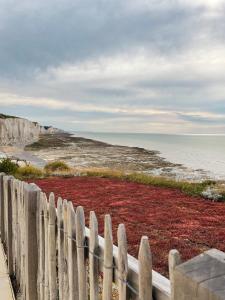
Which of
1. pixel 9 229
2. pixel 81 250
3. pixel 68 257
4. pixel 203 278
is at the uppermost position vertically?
pixel 203 278

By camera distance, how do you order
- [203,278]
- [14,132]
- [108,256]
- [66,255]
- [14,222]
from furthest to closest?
1. [14,132]
2. [14,222]
3. [66,255]
4. [108,256]
5. [203,278]

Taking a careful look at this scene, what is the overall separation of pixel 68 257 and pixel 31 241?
1.42 metres

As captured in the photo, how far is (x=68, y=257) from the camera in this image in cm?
312

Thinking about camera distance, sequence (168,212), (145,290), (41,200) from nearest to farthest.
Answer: (145,290) < (41,200) < (168,212)

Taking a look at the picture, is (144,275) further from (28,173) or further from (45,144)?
(45,144)

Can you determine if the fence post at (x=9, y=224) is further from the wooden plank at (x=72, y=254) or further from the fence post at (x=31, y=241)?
the wooden plank at (x=72, y=254)

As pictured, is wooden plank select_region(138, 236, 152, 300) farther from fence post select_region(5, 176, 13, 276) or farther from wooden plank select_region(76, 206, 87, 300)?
fence post select_region(5, 176, 13, 276)

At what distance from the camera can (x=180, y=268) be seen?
57.6 inches

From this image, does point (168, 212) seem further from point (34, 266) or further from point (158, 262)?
point (34, 266)

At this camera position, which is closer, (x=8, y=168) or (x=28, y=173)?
(x=28, y=173)

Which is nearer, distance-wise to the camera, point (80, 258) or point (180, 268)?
point (180, 268)

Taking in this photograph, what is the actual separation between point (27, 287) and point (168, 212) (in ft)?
23.3

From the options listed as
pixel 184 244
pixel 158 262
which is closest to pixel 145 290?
pixel 158 262

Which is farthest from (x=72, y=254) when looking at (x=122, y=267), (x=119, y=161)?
(x=119, y=161)
